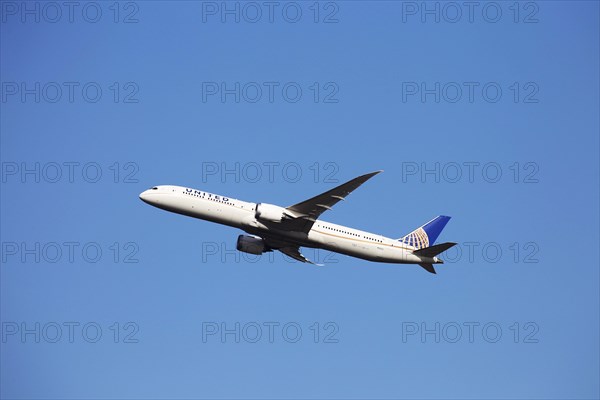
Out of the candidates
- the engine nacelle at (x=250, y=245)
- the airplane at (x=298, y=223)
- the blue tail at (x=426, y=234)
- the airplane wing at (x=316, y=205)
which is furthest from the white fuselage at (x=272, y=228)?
the engine nacelle at (x=250, y=245)

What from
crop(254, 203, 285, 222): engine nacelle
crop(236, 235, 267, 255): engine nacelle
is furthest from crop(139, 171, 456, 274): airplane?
crop(236, 235, 267, 255): engine nacelle

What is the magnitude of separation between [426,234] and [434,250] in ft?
16.5

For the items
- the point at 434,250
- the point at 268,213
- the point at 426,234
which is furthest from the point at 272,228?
the point at 426,234

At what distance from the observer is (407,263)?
7175cm

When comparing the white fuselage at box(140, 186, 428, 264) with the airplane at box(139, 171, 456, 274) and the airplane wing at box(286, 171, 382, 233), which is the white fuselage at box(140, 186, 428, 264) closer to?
the airplane at box(139, 171, 456, 274)

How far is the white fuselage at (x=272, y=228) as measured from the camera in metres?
68.6

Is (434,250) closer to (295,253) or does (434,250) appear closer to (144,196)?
(295,253)

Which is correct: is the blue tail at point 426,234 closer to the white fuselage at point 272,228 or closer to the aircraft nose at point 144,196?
the white fuselage at point 272,228

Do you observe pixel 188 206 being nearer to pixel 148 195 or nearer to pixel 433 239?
pixel 148 195

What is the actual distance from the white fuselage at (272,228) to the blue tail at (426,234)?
1518mm

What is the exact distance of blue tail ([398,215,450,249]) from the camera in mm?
73438

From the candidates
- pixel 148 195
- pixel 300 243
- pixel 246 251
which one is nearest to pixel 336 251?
pixel 300 243

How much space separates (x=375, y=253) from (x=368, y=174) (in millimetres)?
8678

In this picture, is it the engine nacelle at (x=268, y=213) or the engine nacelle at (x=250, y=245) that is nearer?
the engine nacelle at (x=268, y=213)
